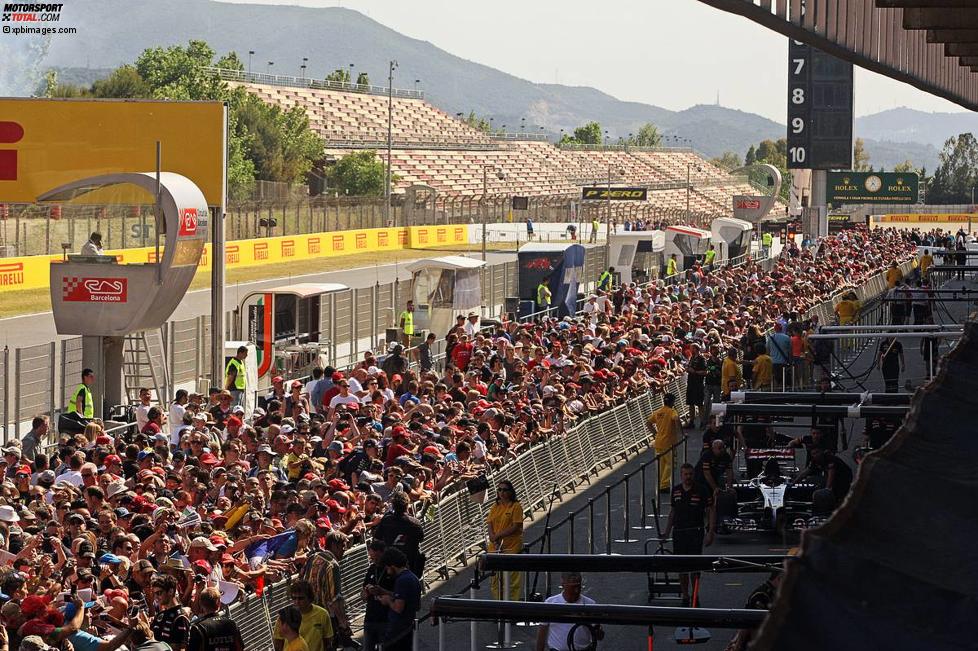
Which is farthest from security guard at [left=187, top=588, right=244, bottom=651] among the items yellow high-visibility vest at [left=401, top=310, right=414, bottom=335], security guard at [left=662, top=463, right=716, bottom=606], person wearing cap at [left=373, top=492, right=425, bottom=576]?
yellow high-visibility vest at [left=401, top=310, right=414, bottom=335]

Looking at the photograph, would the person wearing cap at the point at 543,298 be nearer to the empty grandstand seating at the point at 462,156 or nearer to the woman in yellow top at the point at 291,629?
the woman in yellow top at the point at 291,629

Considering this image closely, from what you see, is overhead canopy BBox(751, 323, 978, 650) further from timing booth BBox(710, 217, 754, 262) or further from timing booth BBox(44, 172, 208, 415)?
timing booth BBox(710, 217, 754, 262)

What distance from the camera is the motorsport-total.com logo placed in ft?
530

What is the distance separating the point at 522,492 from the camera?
17438 millimetres

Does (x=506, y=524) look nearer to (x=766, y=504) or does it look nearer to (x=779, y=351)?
(x=766, y=504)

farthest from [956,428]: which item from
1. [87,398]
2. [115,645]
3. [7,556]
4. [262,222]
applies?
[262,222]

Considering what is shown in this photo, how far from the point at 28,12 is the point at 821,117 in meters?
114

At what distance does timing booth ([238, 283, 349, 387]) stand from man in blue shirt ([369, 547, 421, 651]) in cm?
1619

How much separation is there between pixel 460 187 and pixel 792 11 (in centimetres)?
10464

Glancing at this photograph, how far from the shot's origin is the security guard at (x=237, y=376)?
2327 centimetres

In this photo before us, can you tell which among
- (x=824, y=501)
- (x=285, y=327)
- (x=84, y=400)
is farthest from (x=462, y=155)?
(x=824, y=501)

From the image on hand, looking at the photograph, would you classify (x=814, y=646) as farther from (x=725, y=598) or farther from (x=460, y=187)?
(x=460, y=187)

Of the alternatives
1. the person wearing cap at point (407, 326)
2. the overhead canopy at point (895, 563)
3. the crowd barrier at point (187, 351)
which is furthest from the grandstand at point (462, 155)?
the overhead canopy at point (895, 563)

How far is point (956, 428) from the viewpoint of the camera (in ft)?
11.3
